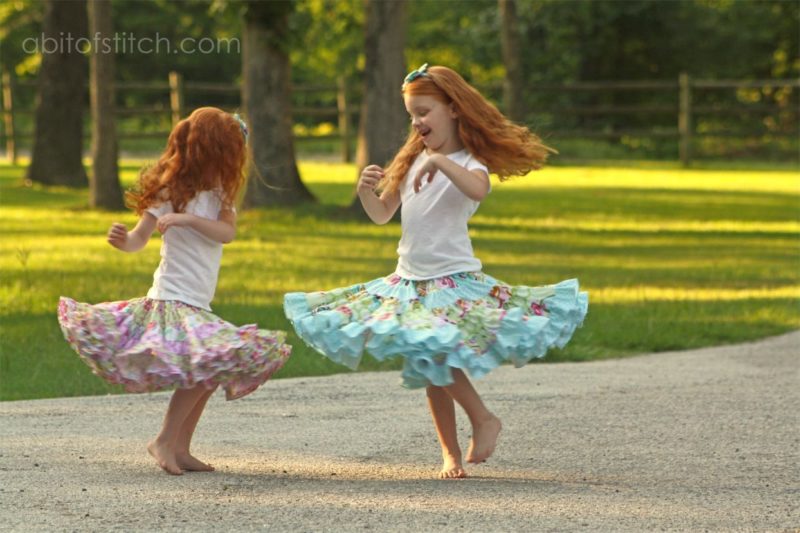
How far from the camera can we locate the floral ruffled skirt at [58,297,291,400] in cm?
579

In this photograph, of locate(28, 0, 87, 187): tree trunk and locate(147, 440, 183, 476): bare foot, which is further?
locate(28, 0, 87, 187): tree trunk

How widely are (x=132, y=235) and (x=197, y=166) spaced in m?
0.38

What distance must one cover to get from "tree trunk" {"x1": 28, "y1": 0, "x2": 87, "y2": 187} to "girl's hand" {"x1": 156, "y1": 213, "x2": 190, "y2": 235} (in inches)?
781

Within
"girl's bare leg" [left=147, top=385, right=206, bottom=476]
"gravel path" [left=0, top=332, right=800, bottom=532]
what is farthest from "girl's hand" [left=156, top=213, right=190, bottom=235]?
"gravel path" [left=0, top=332, right=800, bottom=532]

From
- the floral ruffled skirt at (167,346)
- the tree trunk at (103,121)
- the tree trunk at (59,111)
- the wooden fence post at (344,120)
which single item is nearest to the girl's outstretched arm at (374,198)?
the floral ruffled skirt at (167,346)

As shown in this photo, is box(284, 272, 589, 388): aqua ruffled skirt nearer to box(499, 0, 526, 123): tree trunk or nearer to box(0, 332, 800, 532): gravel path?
box(0, 332, 800, 532): gravel path

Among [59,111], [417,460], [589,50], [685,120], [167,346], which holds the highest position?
[589,50]

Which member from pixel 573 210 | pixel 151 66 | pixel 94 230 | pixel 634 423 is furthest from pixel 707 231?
pixel 151 66

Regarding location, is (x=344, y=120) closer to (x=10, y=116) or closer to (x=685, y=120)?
(x=10, y=116)

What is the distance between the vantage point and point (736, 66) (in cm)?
4631

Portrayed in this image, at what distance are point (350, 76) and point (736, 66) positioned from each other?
11.6 metres

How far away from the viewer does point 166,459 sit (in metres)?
6.03

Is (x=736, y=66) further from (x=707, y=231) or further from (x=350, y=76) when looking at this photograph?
(x=707, y=231)

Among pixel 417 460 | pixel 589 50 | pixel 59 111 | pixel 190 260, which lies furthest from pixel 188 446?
pixel 589 50
